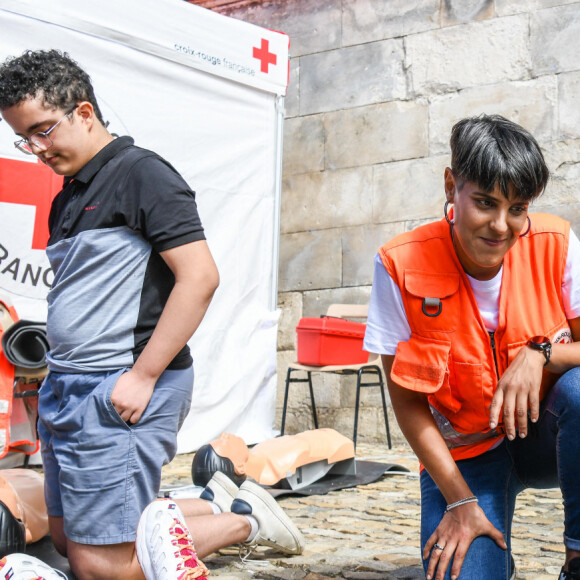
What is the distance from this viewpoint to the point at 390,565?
2.57 metres

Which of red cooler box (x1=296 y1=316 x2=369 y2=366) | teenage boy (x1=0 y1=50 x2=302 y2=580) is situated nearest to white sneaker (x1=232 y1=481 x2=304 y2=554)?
teenage boy (x1=0 y1=50 x2=302 y2=580)

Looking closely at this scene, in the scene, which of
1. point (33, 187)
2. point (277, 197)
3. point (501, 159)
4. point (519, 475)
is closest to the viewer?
point (501, 159)

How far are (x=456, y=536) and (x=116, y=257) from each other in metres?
1.14

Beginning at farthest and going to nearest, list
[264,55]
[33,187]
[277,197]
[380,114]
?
[380,114]
[277,197]
[264,55]
[33,187]

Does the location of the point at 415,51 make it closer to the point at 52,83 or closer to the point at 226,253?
the point at 226,253

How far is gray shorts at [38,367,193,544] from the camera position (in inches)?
82.8

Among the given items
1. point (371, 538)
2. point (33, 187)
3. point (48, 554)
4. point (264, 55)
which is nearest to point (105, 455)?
point (48, 554)

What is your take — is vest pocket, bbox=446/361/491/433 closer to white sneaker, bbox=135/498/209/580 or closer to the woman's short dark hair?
the woman's short dark hair

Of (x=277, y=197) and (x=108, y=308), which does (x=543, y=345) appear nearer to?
(x=108, y=308)

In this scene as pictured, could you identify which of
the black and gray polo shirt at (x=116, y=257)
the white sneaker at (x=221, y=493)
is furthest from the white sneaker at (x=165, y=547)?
the white sneaker at (x=221, y=493)

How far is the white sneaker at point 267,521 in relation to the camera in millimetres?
2596

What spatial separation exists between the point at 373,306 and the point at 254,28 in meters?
3.71

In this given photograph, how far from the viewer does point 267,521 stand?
8.53 ft

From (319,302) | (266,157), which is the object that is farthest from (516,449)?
(319,302)
